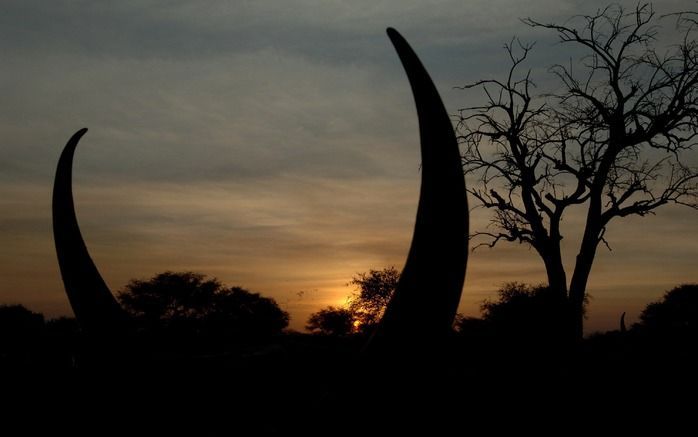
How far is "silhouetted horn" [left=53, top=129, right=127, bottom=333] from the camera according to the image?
257 inches

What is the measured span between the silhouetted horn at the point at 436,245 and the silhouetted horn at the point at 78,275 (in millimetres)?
3175

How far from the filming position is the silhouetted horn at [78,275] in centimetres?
653

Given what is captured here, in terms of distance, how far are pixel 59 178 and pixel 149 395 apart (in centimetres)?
224

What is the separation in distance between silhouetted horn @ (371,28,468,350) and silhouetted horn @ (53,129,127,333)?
3175 millimetres

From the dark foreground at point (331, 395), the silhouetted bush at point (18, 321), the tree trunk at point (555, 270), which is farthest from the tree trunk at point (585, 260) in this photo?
the silhouetted bush at point (18, 321)

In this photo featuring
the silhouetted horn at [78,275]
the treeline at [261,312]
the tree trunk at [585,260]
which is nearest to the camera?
the silhouetted horn at [78,275]

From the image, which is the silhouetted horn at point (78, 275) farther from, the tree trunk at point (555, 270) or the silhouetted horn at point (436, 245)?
the tree trunk at point (555, 270)

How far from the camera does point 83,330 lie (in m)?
6.55

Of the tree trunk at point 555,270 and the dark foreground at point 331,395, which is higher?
the tree trunk at point 555,270

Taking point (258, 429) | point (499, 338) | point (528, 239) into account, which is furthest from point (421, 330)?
point (528, 239)

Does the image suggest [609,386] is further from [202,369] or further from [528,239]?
[528,239]

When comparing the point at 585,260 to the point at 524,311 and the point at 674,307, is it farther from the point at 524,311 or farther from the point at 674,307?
the point at 674,307

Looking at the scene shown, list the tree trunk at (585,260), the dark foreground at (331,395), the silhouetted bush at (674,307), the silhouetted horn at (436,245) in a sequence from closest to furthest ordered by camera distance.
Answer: the silhouetted horn at (436,245)
the dark foreground at (331,395)
the tree trunk at (585,260)
the silhouetted bush at (674,307)

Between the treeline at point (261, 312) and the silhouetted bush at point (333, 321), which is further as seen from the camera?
the silhouetted bush at point (333, 321)
